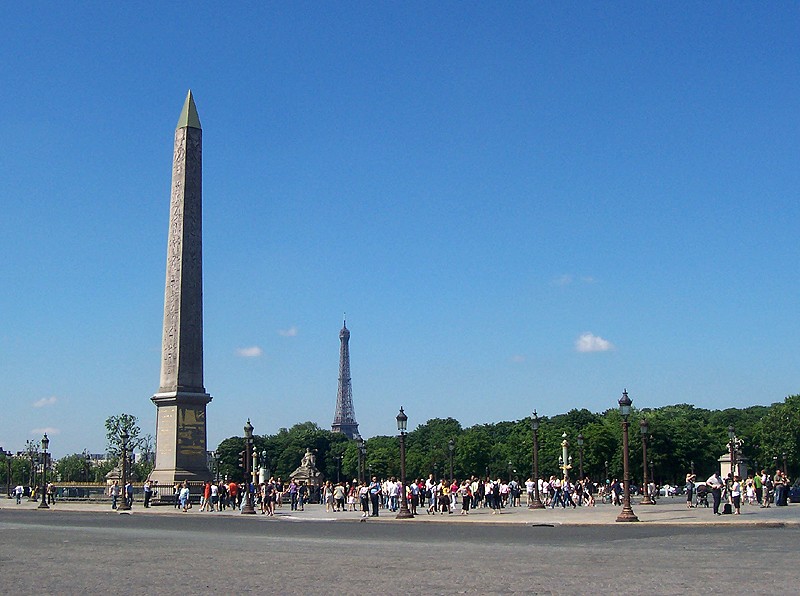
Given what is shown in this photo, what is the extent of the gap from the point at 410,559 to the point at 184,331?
1344 inches

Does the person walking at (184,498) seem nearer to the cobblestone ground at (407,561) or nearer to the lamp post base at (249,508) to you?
the lamp post base at (249,508)

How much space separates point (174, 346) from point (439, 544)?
1188 inches

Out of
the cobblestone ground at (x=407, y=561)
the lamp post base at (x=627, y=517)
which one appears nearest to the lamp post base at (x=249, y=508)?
the cobblestone ground at (x=407, y=561)

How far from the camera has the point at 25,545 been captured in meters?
21.9

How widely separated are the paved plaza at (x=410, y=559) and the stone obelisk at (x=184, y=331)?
65.2 feet

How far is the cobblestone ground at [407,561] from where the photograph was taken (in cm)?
1295

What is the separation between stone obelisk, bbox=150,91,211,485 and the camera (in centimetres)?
4969

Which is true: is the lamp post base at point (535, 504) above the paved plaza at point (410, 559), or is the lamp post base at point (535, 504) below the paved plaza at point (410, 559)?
below

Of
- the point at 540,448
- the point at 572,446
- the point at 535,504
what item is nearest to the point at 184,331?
the point at 535,504

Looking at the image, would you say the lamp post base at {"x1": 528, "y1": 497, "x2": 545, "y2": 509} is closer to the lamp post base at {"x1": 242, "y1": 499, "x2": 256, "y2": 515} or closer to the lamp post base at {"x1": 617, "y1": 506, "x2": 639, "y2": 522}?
the lamp post base at {"x1": 617, "y1": 506, "x2": 639, "y2": 522}

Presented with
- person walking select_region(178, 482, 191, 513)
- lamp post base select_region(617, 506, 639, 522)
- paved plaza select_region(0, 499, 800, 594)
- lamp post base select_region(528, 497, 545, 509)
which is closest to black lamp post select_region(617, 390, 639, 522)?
lamp post base select_region(617, 506, 639, 522)

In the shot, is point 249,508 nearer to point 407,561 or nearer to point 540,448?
point 407,561

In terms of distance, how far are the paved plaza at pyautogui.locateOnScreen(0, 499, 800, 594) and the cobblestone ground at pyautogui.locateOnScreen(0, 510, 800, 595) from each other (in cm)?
2

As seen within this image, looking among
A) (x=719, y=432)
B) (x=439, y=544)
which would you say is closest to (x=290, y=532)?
(x=439, y=544)
